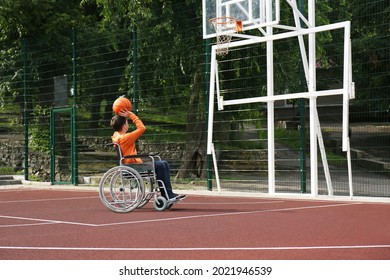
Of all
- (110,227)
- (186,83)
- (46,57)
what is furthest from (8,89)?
(110,227)

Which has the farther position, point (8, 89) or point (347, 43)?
point (8, 89)

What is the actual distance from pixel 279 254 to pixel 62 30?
A: 45.1ft

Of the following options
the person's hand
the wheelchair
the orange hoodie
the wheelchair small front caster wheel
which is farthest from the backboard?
the wheelchair small front caster wheel

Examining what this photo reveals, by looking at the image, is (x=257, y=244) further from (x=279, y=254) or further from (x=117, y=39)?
(x=117, y=39)

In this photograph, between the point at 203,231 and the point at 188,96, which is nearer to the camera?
the point at 203,231

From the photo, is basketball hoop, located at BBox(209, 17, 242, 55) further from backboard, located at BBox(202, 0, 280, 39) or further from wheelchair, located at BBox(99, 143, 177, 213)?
wheelchair, located at BBox(99, 143, 177, 213)

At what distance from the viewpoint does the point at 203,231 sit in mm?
7324

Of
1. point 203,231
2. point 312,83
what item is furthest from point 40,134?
point 203,231

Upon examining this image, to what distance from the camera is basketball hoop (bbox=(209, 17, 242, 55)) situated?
11508mm

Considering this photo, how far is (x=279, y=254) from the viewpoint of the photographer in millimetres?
5676

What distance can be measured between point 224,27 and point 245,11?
0.47 m

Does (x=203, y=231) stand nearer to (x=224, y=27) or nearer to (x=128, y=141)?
(x=128, y=141)

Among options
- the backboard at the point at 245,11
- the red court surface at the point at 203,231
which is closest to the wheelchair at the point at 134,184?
the red court surface at the point at 203,231

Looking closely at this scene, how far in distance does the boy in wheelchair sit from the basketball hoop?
2748 millimetres
